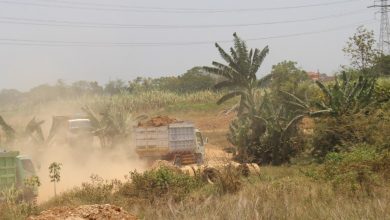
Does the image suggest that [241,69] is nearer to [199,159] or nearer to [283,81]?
[199,159]

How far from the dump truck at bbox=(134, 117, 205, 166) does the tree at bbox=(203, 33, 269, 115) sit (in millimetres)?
4139

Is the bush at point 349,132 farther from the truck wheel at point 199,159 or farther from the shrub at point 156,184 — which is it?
the shrub at point 156,184

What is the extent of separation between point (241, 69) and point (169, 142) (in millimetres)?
6738

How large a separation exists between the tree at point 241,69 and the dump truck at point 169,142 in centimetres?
414

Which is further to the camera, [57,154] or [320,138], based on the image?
[57,154]

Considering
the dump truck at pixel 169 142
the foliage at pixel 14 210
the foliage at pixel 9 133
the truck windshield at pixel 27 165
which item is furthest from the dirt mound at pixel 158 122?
the foliage at pixel 14 210

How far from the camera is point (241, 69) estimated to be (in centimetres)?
2884

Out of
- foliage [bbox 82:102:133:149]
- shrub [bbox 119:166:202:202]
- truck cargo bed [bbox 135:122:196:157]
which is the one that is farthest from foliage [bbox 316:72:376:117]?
foliage [bbox 82:102:133:149]

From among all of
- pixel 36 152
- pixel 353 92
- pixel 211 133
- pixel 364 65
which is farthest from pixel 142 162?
pixel 364 65

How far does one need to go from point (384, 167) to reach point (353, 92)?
971 cm

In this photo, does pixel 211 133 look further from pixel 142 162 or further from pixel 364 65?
pixel 142 162

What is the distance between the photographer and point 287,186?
11.2 meters

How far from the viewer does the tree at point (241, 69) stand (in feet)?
93.9

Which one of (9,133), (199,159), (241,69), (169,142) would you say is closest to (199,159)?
(199,159)
